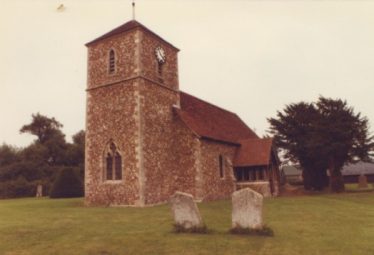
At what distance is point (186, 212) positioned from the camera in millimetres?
11055

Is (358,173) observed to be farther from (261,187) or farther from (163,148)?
(163,148)

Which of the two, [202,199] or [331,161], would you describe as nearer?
[202,199]

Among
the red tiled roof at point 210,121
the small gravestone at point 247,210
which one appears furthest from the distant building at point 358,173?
the small gravestone at point 247,210

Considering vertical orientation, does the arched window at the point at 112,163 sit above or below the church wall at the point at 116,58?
below

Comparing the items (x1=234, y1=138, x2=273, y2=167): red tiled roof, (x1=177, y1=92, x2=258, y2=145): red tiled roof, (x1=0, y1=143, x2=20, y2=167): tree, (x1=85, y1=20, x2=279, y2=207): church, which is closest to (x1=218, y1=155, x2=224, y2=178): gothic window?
(x1=85, y1=20, x2=279, y2=207): church

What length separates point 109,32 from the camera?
24.4 meters

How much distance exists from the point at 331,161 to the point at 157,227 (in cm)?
2336

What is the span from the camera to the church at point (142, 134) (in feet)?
69.6

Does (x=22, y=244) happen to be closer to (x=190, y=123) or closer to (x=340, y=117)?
(x=190, y=123)

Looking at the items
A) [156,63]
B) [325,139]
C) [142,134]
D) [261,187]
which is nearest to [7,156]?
[156,63]

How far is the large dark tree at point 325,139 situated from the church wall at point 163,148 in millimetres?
12951

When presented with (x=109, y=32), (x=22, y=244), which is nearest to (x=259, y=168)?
(x=109, y=32)

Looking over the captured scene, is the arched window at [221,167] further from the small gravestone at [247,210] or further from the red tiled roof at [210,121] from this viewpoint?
the small gravestone at [247,210]

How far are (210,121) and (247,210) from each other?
18.2 m
